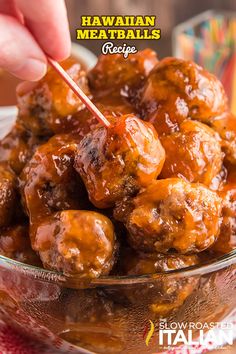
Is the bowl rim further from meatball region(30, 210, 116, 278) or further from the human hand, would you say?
the human hand

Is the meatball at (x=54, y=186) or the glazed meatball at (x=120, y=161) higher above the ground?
the glazed meatball at (x=120, y=161)

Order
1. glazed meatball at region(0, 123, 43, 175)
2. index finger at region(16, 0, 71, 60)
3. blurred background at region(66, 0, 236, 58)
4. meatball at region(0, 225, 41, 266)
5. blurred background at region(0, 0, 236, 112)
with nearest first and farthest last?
index finger at region(16, 0, 71, 60) → meatball at region(0, 225, 41, 266) → glazed meatball at region(0, 123, 43, 175) → blurred background at region(0, 0, 236, 112) → blurred background at region(66, 0, 236, 58)

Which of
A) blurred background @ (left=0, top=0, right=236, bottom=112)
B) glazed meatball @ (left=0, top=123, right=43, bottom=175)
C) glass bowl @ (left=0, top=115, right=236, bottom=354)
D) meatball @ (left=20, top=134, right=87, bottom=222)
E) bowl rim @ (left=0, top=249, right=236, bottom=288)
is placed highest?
meatball @ (left=20, top=134, right=87, bottom=222)

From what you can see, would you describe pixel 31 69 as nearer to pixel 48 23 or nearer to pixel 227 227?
pixel 48 23

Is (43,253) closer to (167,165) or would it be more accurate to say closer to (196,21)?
(167,165)

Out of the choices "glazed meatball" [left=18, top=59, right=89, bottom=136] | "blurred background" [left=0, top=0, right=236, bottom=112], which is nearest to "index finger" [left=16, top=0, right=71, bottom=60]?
"glazed meatball" [left=18, top=59, right=89, bottom=136]

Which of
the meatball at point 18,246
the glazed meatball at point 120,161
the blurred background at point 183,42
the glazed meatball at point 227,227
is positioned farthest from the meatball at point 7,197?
the blurred background at point 183,42

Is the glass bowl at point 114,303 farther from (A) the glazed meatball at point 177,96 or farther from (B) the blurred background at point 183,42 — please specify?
(B) the blurred background at point 183,42
